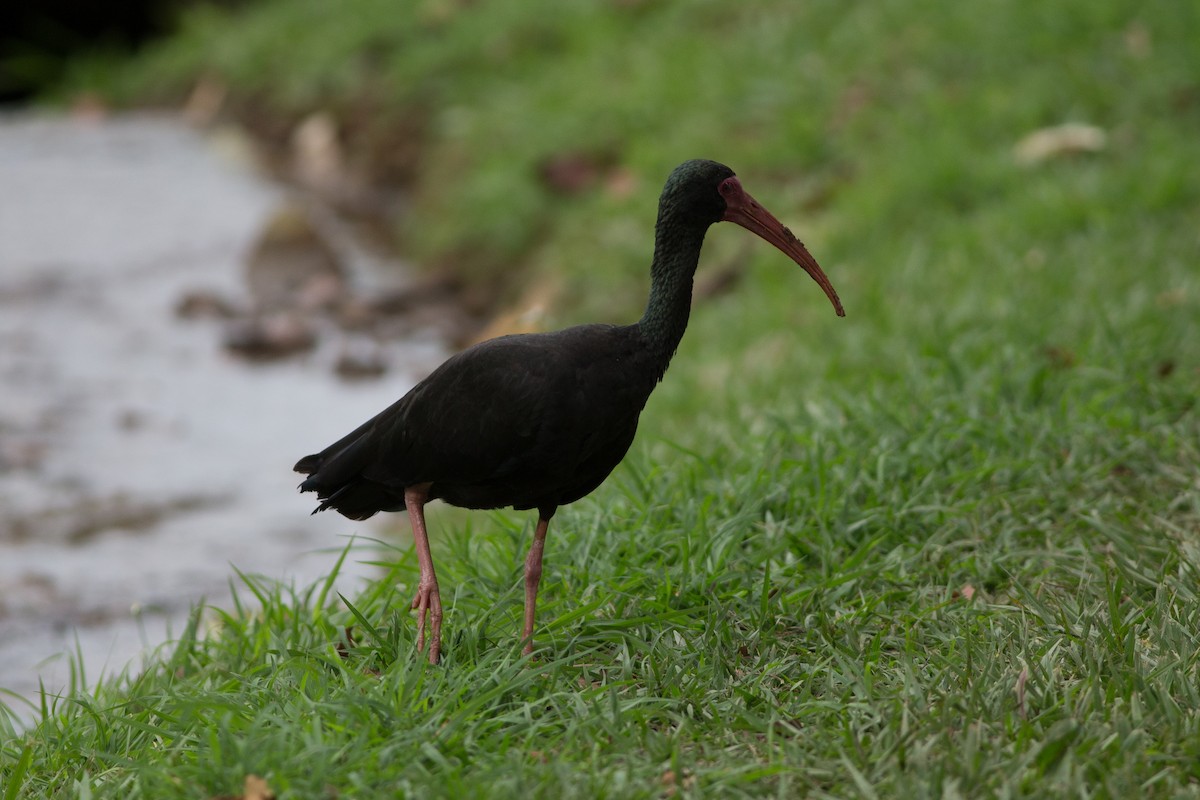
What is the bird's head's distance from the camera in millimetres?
3143

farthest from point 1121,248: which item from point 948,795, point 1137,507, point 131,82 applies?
point 131,82

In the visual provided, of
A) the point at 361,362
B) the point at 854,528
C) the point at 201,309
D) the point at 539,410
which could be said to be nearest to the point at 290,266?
the point at 201,309

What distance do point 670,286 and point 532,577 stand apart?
2.63 ft

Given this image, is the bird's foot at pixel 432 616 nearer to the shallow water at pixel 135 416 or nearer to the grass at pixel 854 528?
the grass at pixel 854 528

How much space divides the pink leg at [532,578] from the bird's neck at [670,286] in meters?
0.51

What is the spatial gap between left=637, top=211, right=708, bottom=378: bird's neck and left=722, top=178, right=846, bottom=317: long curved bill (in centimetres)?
9

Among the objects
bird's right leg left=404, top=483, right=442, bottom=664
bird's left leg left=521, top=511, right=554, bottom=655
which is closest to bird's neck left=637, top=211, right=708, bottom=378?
bird's left leg left=521, top=511, right=554, bottom=655

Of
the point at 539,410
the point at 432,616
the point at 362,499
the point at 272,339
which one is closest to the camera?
the point at 539,410

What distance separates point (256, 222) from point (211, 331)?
7.38ft

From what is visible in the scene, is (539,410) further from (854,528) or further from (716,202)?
(854,528)

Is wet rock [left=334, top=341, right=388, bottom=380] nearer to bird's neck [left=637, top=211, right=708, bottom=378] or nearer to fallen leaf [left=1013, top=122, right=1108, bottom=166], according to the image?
fallen leaf [left=1013, top=122, right=1108, bottom=166]

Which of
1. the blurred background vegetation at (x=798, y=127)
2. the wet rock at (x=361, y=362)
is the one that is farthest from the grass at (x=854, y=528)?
the wet rock at (x=361, y=362)

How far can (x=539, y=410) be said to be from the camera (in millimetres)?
2949

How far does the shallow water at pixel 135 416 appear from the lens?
5359mm
